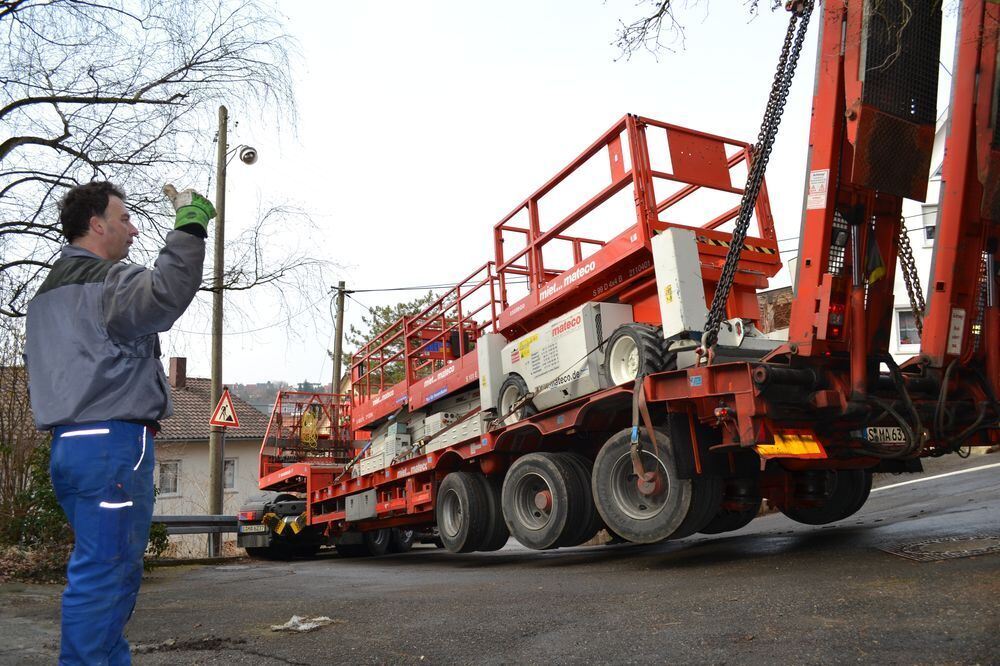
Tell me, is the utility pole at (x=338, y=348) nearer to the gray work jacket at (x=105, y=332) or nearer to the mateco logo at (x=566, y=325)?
the mateco logo at (x=566, y=325)

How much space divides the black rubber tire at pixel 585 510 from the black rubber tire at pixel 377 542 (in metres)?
6.32

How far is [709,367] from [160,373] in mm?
4200

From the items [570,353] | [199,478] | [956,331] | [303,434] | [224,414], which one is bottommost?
[956,331]

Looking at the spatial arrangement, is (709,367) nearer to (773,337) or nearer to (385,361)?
(773,337)

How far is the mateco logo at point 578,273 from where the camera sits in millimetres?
8117

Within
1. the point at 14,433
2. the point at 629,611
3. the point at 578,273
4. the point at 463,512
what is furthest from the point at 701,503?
the point at 14,433

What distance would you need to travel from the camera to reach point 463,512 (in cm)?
927

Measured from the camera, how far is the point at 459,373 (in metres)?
10.5

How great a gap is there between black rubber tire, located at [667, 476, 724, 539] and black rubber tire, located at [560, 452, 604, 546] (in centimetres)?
131

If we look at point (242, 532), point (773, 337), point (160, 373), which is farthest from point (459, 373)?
point (160, 373)

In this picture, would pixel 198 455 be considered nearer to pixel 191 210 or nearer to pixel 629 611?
pixel 629 611

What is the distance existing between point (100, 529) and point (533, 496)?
231 inches

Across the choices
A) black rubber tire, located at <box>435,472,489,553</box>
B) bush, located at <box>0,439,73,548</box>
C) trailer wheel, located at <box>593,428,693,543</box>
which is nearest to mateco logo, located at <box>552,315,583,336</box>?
trailer wheel, located at <box>593,428,693,543</box>

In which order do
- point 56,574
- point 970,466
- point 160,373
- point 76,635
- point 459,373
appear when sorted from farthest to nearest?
point 970,466
point 459,373
point 56,574
point 160,373
point 76,635
